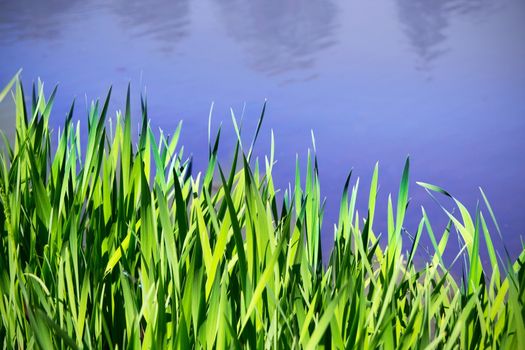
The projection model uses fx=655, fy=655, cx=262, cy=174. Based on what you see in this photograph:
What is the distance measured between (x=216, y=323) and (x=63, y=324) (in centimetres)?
14

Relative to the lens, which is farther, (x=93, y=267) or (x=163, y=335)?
(x=93, y=267)

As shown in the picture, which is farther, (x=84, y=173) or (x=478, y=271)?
(x=84, y=173)

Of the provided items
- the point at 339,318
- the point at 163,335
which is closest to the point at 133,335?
the point at 163,335

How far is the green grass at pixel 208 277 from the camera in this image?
15.8 inches

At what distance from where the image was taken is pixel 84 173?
629 mm

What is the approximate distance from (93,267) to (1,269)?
0.08 m

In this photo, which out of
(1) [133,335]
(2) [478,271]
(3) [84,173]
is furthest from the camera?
(3) [84,173]

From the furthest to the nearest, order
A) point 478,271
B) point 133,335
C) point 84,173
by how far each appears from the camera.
Answer: point 84,173 < point 478,271 < point 133,335

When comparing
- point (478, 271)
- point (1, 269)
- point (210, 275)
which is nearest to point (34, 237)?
point (1, 269)

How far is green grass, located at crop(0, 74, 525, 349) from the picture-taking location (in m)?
0.40

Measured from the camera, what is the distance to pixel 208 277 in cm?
44

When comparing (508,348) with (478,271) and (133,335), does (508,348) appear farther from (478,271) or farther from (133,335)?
(133,335)

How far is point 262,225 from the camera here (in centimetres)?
45

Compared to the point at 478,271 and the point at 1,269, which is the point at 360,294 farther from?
the point at 1,269
